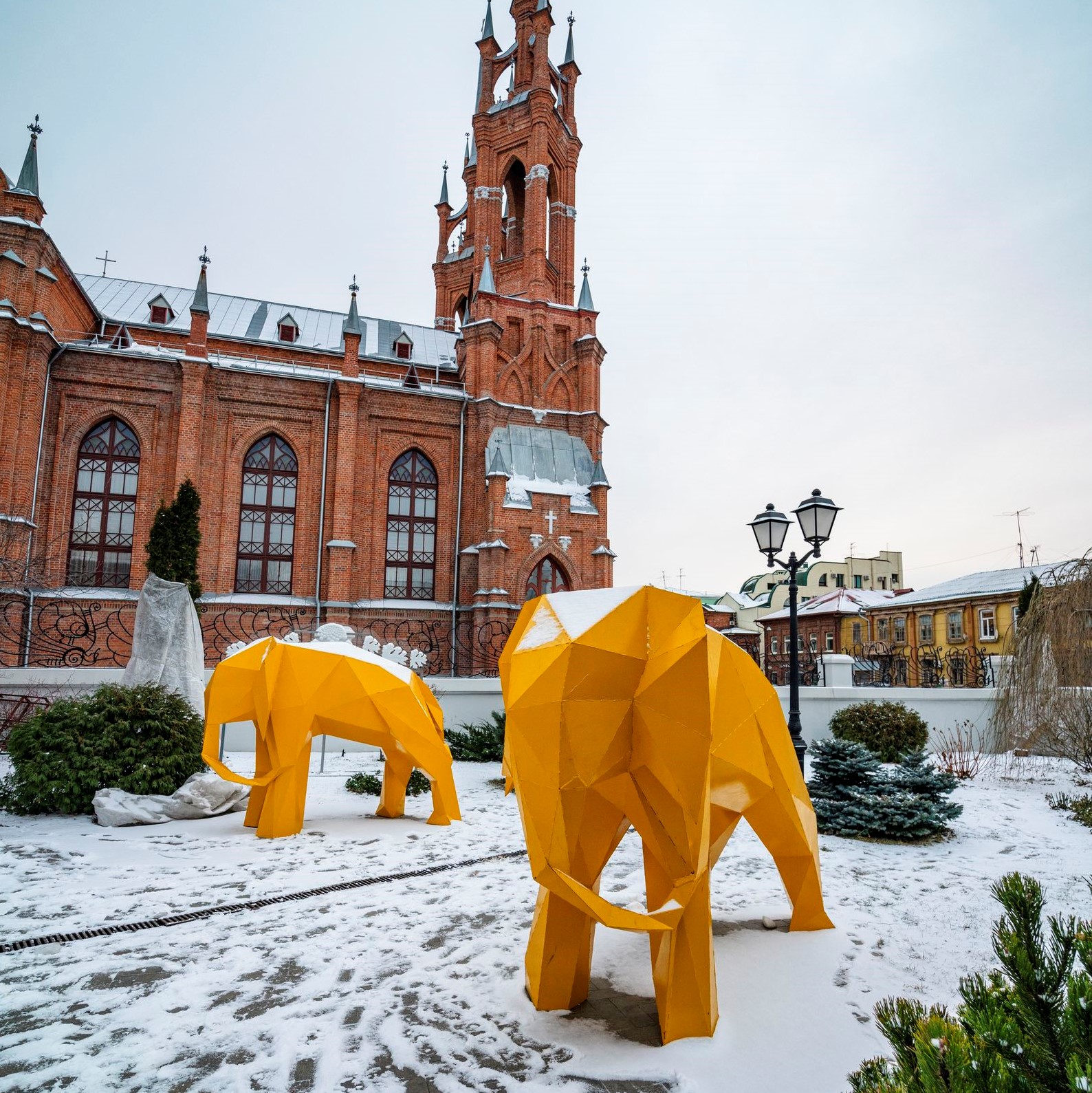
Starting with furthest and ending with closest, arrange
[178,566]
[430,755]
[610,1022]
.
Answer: [178,566] → [430,755] → [610,1022]

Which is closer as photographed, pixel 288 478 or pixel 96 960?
pixel 96 960

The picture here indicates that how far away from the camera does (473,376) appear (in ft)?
89.2

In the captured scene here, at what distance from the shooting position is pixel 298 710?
716 centimetres

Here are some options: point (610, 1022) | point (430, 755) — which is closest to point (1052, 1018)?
point (610, 1022)

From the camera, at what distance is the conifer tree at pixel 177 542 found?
48.0ft

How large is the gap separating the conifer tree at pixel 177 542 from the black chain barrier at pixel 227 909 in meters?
10.6

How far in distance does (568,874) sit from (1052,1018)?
1.80m

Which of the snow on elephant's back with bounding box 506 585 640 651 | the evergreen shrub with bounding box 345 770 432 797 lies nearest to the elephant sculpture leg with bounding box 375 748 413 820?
the evergreen shrub with bounding box 345 770 432 797

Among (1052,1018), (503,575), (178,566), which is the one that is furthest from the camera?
(503,575)

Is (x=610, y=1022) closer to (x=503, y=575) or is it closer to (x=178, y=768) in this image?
(x=178, y=768)

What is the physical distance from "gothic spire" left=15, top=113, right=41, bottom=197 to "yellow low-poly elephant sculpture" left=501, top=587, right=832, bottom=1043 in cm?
2645

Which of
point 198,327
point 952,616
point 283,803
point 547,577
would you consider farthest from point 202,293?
point 952,616

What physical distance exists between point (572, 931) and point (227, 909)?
→ 306 centimetres

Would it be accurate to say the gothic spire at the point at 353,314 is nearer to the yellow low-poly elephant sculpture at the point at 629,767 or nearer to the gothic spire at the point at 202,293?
the gothic spire at the point at 202,293
